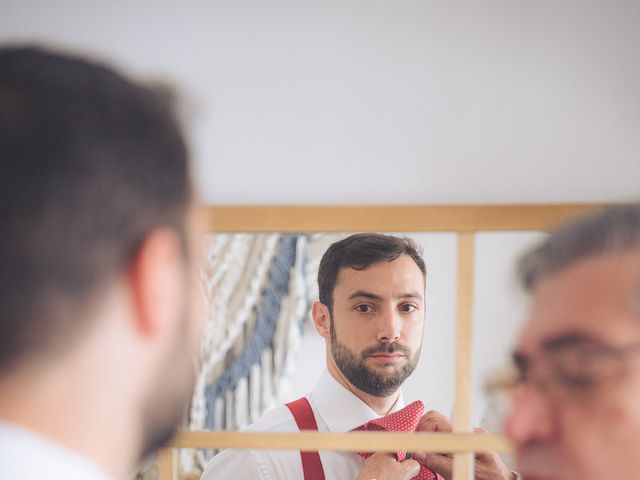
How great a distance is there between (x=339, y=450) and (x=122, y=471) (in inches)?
42.7

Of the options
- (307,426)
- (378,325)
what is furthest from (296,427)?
(378,325)

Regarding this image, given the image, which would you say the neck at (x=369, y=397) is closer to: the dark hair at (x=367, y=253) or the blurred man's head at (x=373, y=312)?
the blurred man's head at (x=373, y=312)

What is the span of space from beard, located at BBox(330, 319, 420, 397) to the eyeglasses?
34.7 inches

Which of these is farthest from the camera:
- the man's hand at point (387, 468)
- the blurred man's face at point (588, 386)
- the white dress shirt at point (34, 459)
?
the man's hand at point (387, 468)

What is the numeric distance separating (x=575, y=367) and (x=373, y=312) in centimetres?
94

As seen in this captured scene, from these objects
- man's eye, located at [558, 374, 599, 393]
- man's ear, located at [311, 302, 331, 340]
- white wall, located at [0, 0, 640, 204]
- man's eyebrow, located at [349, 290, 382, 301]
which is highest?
white wall, located at [0, 0, 640, 204]

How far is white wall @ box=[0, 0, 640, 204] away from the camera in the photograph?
5.34ft

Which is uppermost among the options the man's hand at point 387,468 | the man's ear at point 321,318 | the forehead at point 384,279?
the forehead at point 384,279

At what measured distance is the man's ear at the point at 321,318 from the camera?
152cm

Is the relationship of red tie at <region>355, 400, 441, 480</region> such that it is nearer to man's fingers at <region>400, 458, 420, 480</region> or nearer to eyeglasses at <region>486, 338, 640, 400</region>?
man's fingers at <region>400, 458, 420, 480</region>

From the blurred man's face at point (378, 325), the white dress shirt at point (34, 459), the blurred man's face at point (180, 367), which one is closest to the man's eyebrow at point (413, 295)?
the blurred man's face at point (378, 325)

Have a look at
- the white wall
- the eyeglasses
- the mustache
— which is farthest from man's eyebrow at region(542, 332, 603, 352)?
the white wall

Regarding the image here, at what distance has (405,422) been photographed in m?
1.51

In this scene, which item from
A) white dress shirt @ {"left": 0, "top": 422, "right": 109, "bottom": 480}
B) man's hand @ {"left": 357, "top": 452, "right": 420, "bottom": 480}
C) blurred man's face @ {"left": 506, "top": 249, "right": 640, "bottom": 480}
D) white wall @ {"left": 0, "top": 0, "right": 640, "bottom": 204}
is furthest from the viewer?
white wall @ {"left": 0, "top": 0, "right": 640, "bottom": 204}
